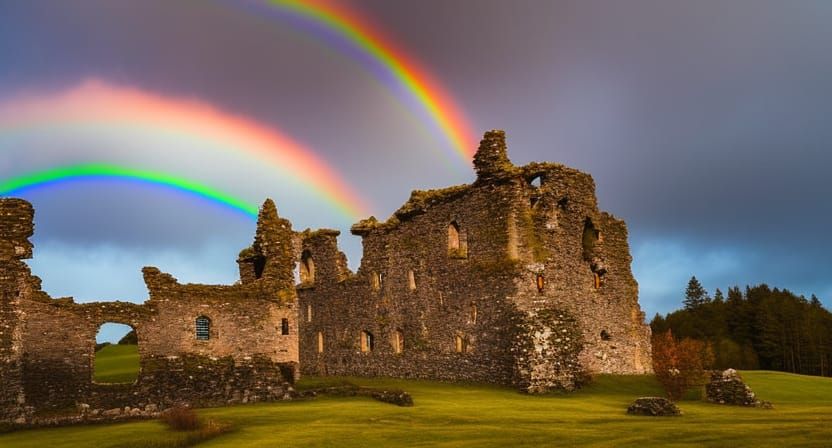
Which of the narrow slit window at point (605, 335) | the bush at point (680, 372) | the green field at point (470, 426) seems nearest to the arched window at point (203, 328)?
the green field at point (470, 426)

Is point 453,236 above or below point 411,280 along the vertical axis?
above

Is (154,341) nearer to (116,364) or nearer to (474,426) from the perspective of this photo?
(474,426)

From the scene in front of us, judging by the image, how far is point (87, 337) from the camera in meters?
32.8

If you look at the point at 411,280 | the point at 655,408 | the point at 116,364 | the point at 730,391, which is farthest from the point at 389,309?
the point at 655,408

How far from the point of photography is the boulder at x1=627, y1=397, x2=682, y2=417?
90.5 feet

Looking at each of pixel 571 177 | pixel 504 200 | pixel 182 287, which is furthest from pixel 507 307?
pixel 182 287

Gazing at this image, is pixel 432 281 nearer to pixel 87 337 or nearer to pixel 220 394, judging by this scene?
pixel 220 394

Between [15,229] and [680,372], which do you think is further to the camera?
[680,372]

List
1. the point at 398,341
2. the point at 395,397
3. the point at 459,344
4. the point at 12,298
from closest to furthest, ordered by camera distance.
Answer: the point at 12,298 < the point at 395,397 < the point at 459,344 < the point at 398,341

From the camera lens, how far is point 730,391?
34.0 metres

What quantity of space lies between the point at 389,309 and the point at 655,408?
25726 millimetres

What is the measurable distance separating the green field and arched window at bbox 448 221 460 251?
12921 millimetres

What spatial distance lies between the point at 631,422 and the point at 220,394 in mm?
18821

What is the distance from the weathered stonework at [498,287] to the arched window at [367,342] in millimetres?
98
